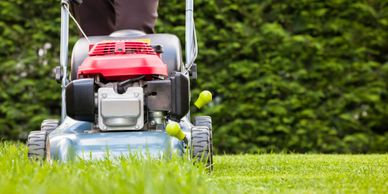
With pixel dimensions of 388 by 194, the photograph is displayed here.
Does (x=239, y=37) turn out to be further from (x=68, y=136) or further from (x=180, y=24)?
(x=68, y=136)

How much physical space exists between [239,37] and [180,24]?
0.44m

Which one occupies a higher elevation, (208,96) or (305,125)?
(208,96)

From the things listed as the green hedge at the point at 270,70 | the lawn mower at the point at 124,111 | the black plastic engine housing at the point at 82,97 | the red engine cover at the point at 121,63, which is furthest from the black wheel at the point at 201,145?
the green hedge at the point at 270,70

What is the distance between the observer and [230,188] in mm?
2719

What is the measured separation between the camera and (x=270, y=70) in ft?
21.0

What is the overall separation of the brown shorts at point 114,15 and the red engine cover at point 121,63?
35cm

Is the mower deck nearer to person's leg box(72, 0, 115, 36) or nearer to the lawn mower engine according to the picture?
the lawn mower engine

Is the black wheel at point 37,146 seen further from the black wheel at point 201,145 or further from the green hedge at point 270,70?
the green hedge at point 270,70

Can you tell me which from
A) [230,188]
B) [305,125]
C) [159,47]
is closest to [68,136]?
[159,47]

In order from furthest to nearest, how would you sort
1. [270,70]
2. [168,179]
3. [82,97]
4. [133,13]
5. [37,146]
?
[270,70] → [133,13] → [37,146] → [82,97] → [168,179]

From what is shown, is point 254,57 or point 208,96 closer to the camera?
point 208,96

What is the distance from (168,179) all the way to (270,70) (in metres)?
4.06

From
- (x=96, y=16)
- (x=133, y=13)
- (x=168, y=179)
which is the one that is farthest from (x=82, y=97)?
(x=168, y=179)

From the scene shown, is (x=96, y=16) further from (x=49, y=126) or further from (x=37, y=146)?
(x=37, y=146)
